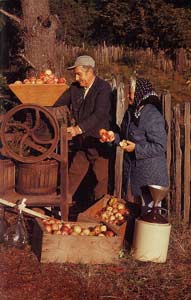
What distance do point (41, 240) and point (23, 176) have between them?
995mm

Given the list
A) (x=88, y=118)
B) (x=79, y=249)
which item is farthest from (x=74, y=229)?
(x=88, y=118)

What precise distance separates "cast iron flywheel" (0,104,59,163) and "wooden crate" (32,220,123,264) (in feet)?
3.07

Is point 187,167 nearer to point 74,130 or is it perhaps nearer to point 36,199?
point 74,130

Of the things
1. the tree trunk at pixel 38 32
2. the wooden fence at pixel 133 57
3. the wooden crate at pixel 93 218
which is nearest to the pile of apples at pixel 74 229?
the wooden crate at pixel 93 218

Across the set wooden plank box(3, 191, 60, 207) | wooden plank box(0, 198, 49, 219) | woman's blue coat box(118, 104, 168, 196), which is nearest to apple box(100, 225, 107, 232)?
woman's blue coat box(118, 104, 168, 196)

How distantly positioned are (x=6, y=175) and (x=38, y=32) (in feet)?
10.9

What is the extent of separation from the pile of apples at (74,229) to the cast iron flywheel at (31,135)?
0.74 m

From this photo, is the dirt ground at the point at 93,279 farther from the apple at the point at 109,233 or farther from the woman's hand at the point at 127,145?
the woman's hand at the point at 127,145

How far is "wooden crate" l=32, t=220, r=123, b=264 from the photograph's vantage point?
524 centimetres

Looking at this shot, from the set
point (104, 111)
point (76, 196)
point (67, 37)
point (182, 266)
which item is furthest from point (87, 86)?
point (67, 37)

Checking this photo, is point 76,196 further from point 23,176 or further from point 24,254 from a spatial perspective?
point 24,254

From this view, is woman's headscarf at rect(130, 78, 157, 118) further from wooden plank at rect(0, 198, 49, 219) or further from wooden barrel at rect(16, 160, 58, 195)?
wooden plank at rect(0, 198, 49, 219)

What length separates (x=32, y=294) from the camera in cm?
461

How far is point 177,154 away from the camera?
21.0 ft
